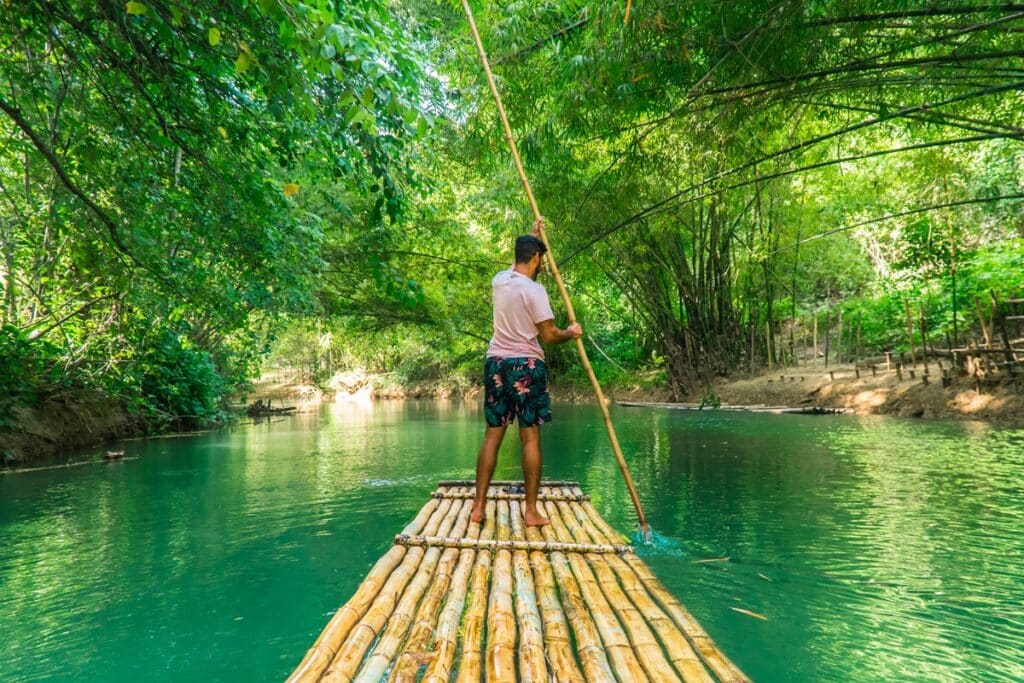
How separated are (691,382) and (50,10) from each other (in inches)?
547

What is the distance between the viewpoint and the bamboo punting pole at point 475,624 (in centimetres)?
172

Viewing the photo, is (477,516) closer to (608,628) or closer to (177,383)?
(608,628)

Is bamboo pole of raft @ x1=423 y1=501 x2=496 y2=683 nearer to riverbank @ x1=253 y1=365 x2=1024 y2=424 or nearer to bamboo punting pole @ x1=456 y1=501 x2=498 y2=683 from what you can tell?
bamboo punting pole @ x1=456 y1=501 x2=498 y2=683

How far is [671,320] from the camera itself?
14922 millimetres

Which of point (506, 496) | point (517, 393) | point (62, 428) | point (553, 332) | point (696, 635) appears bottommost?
point (696, 635)

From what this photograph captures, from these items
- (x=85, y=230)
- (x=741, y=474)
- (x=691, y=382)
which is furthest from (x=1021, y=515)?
(x=691, y=382)

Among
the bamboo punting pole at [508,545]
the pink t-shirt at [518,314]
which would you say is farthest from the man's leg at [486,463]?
the bamboo punting pole at [508,545]

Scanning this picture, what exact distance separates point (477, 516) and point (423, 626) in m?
1.29

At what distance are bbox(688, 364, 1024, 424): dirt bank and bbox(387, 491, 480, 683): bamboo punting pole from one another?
8751 mm

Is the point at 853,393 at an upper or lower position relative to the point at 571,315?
lower

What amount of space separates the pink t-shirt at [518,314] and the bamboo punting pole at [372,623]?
1108 mm

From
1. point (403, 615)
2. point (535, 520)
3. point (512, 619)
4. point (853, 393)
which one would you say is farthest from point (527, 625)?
point (853, 393)

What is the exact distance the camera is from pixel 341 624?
6.40ft

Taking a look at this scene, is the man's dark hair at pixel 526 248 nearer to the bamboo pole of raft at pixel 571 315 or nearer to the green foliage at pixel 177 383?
the bamboo pole of raft at pixel 571 315
